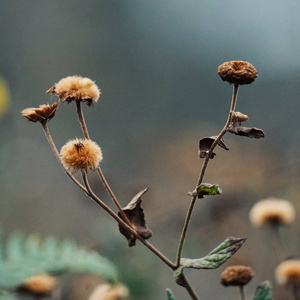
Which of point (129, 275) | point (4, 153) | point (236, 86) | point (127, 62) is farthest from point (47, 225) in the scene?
point (127, 62)

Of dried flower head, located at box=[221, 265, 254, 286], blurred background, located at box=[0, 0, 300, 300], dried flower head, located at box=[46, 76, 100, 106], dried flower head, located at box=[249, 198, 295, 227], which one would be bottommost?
dried flower head, located at box=[221, 265, 254, 286]

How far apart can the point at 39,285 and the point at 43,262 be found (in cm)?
2

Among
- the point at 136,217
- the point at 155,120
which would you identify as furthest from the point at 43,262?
the point at 155,120

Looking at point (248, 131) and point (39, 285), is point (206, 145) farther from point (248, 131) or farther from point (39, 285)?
point (39, 285)

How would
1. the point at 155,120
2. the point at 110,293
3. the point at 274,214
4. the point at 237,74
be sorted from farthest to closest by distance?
1. the point at 155,120
2. the point at 274,214
3. the point at 110,293
4. the point at 237,74

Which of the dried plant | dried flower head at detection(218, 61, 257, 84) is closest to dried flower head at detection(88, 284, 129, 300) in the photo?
the dried plant

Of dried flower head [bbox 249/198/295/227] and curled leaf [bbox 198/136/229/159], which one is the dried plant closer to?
curled leaf [bbox 198/136/229/159]

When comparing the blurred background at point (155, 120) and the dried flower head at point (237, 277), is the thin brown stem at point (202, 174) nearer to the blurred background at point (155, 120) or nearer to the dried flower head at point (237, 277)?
the dried flower head at point (237, 277)

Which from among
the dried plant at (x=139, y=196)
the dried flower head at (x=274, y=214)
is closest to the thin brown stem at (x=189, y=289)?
the dried plant at (x=139, y=196)

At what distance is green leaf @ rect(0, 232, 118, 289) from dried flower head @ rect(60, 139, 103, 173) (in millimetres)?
179

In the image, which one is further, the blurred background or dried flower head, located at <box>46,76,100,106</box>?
the blurred background

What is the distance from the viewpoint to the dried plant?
354mm

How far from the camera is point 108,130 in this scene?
9.88 feet

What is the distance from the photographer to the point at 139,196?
398 millimetres
